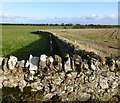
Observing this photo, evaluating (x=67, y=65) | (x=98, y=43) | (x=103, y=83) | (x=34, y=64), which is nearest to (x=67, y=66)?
(x=67, y=65)

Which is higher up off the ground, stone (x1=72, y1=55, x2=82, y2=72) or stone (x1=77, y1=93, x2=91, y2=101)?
stone (x1=72, y1=55, x2=82, y2=72)

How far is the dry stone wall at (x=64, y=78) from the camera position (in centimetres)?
995

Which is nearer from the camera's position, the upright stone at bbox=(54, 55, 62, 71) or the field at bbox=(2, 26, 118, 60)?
the upright stone at bbox=(54, 55, 62, 71)

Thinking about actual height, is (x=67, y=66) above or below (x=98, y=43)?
above

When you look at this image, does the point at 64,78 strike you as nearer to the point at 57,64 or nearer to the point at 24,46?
the point at 57,64

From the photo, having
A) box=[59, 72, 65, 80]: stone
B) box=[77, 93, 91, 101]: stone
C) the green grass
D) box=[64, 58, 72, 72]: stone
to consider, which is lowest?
the green grass

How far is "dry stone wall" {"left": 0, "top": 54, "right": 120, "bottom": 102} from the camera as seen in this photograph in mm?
9945

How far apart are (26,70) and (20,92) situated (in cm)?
71

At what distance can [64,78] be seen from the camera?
10016 millimetres

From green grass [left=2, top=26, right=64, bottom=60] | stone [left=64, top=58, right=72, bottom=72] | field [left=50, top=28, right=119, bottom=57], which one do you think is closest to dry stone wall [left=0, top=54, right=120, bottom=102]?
stone [left=64, top=58, right=72, bottom=72]

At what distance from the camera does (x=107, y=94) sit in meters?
10.1

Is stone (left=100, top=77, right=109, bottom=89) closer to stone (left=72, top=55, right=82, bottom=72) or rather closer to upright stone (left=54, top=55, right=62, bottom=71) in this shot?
stone (left=72, top=55, right=82, bottom=72)

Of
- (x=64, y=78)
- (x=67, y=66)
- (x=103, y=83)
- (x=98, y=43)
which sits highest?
(x=67, y=66)

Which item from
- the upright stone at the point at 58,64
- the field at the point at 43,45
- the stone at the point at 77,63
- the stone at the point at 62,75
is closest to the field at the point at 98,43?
the field at the point at 43,45
